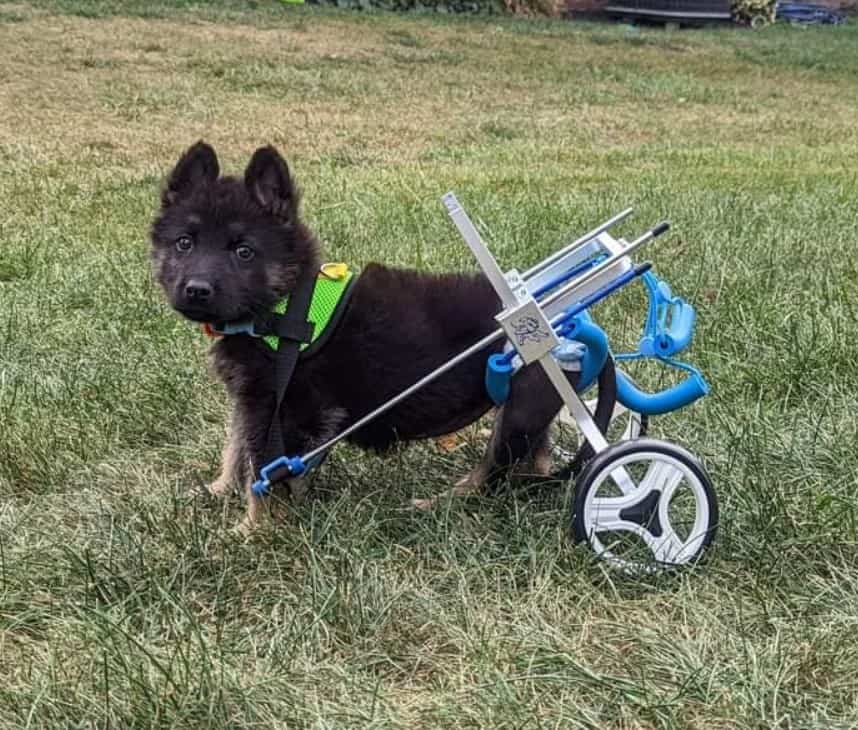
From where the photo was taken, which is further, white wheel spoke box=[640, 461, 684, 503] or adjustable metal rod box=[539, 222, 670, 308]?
white wheel spoke box=[640, 461, 684, 503]

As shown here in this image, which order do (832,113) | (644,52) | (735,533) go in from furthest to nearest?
(644,52) < (832,113) < (735,533)

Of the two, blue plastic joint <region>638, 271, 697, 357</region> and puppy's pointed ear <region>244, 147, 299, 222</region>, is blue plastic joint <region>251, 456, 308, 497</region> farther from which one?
blue plastic joint <region>638, 271, 697, 357</region>

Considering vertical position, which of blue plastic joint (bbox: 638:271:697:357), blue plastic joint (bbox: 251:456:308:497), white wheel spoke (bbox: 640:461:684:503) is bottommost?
blue plastic joint (bbox: 251:456:308:497)

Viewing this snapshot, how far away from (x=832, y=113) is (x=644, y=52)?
17.9 ft

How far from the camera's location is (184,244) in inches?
116

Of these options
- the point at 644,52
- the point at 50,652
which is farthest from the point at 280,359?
the point at 644,52

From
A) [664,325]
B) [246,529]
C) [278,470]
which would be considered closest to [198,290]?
[278,470]

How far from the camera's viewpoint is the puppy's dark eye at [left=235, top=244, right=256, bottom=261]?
9.58 feet

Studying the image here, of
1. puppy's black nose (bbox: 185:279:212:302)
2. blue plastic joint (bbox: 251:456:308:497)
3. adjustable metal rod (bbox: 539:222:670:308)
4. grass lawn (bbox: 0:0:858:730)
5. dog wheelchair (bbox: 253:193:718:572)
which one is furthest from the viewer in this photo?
blue plastic joint (bbox: 251:456:308:497)

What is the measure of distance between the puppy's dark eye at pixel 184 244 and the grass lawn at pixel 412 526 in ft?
2.41

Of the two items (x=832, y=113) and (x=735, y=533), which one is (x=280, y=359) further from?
(x=832, y=113)

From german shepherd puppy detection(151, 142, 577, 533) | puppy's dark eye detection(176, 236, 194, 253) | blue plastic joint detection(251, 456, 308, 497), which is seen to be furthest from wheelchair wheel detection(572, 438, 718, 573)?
puppy's dark eye detection(176, 236, 194, 253)

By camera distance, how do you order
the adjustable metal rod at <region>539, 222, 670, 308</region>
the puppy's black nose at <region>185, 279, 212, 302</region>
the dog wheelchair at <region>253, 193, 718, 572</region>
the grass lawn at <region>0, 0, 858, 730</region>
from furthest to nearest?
the puppy's black nose at <region>185, 279, 212, 302</region>, the dog wheelchair at <region>253, 193, 718, 572</region>, the adjustable metal rod at <region>539, 222, 670, 308</region>, the grass lawn at <region>0, 0, 858, 730</region>

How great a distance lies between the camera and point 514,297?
2693mm
